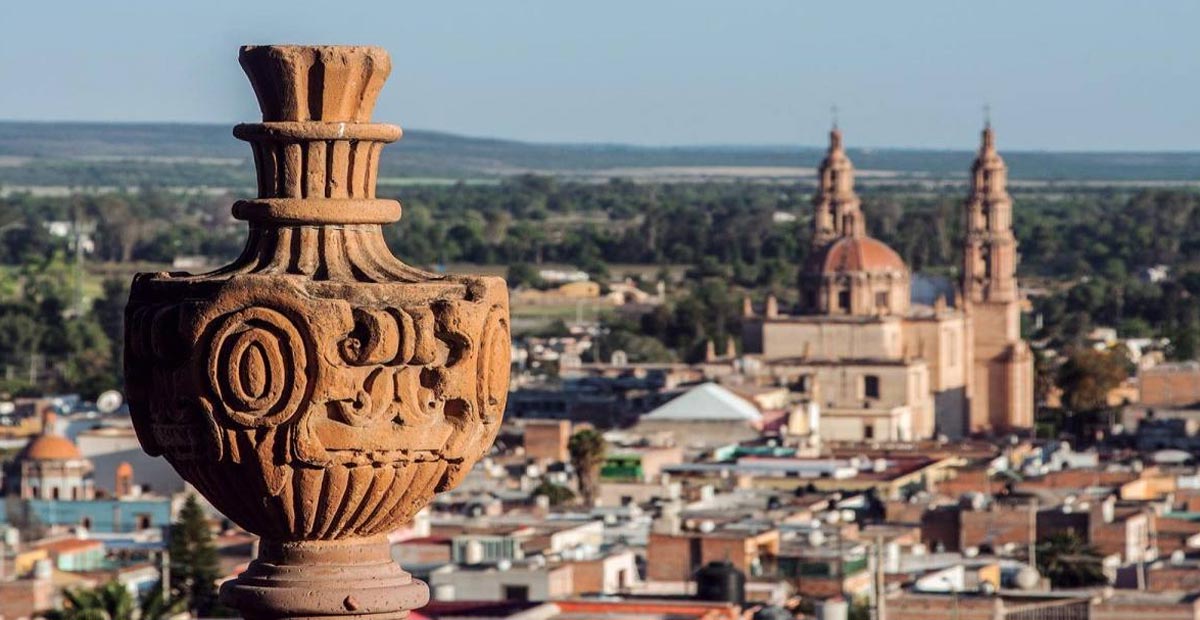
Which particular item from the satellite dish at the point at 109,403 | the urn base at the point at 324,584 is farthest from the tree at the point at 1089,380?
the urn base at the point at 324,584

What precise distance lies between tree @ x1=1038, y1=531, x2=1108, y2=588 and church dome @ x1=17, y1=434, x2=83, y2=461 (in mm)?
16889

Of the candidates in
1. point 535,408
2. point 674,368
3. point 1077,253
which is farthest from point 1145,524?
point 1077,253

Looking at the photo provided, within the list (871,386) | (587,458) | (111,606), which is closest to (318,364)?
(111,606)

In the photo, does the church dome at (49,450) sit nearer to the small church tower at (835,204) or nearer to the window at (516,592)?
the window at (516,592)

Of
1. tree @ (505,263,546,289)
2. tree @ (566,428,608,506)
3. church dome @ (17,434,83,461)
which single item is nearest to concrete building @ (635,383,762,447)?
tree @ (566,428,608,506)

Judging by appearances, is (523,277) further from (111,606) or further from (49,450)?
(111,606)

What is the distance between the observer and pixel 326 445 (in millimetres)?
6895

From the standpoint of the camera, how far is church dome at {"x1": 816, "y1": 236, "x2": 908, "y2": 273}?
8644cm

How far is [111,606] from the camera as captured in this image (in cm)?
3559

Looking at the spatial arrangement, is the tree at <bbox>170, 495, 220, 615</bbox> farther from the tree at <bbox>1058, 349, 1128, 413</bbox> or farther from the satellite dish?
the tree at <bbox>1058, 349, 1128, 413</bbox>

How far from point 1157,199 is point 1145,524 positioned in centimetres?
13415

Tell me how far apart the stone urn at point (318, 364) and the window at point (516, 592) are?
3403 centimetres

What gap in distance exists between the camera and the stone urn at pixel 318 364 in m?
6.86

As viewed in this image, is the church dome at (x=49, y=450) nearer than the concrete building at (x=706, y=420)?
Yes
